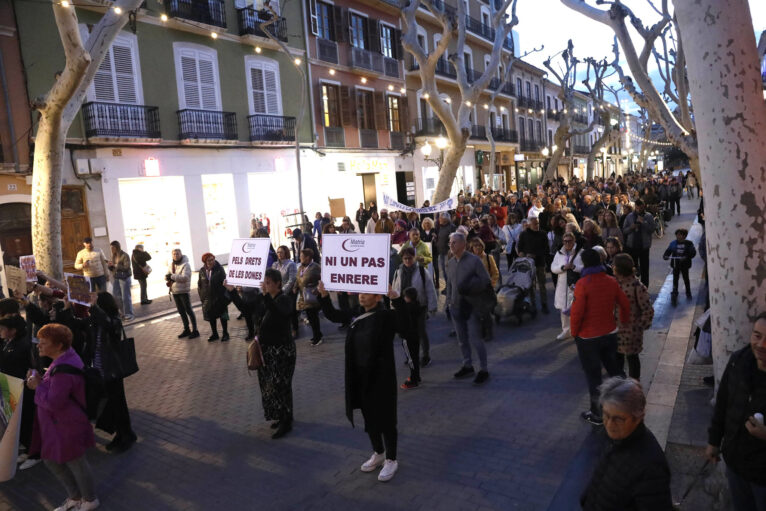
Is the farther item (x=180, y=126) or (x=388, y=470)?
(x=180, y=126)

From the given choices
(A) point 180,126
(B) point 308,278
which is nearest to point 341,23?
(A) point 180,126

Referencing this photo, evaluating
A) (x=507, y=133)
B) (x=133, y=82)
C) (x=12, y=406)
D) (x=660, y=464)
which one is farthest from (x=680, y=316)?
(x=507, y=133)

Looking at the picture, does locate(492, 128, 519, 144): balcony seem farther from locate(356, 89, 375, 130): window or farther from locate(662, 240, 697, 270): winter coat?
locate(662, 240, 697, 270): winter coat

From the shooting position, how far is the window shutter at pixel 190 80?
1820cm

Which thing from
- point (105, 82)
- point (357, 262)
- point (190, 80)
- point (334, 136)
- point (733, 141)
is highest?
point (190, 80)

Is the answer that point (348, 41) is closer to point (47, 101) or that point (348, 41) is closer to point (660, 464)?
point (47, 101)

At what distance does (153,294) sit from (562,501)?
12.9m

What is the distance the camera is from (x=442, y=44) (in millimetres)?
14430

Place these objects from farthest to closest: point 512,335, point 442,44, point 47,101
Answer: point 442,44
point 47,101
point 512,335

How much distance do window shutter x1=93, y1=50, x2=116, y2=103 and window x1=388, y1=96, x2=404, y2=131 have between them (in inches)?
555

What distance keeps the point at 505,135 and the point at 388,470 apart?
3761 centimetres

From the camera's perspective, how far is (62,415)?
412cm

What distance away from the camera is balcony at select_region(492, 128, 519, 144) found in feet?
125

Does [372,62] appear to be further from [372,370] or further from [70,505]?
[70,505]
